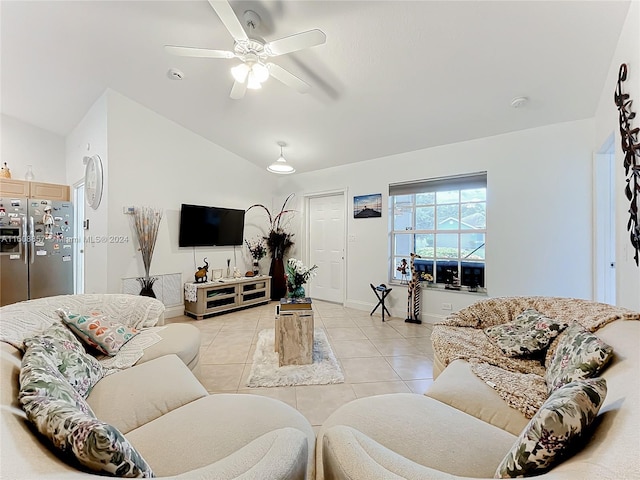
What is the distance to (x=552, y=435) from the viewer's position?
0.73m

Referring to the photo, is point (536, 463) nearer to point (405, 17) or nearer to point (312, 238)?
point (405, 17)

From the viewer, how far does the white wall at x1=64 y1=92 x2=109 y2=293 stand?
3426 mm

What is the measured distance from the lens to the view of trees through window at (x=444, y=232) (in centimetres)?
351

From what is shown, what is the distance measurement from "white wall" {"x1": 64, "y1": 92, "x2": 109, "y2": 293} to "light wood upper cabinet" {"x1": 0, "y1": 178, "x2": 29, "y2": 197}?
0.83m

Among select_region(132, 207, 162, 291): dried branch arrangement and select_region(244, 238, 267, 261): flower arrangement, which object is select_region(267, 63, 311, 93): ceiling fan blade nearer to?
select_region(132, 207, 162, 291): dried branch arrangement

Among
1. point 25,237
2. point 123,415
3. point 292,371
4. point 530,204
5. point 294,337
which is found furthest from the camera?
point 25,237

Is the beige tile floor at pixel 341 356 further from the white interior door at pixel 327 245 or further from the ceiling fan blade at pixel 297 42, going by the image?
the ceiling fan blade at pixel 297 42

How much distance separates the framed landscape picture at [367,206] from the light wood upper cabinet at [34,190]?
5081 millimetres

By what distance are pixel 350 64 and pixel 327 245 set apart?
319 centimetres

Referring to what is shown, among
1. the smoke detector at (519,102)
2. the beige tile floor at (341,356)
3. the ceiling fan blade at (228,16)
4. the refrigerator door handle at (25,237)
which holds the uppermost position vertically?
the ceiling fan blade at (228,16)

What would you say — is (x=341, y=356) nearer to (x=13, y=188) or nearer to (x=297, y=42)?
(x=297, y=42)

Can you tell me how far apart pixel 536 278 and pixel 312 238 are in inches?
139

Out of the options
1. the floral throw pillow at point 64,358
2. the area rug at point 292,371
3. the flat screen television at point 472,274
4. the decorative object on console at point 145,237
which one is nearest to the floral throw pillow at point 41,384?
the floral throw pillow at point 64,358

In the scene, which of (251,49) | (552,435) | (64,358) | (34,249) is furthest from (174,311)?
(552,435)
